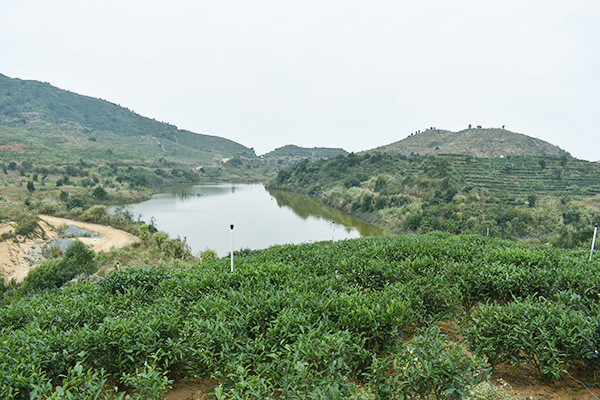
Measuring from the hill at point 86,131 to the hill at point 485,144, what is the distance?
60721 millimetres

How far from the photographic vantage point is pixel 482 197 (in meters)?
27.3

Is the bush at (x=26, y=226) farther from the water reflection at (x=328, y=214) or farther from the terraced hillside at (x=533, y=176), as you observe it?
the terraced hillside at (x=533, y=176)

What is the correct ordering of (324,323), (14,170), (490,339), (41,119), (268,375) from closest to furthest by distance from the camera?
(268,375), (490,339), (324,323), (14,170), (41,119)

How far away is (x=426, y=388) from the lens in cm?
237

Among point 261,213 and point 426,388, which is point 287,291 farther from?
point 261,213

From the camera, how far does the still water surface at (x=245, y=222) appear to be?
20922 millimetres

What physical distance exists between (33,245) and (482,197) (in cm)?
3188

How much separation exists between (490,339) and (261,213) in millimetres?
30390

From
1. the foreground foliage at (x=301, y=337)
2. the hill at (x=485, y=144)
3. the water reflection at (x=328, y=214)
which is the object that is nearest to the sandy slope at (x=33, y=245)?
the foreground foliage at (x=301, y=337)

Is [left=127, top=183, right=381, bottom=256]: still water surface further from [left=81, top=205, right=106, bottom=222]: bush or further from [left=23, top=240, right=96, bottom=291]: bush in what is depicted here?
[left=23, top=240, right=96, bottom=291]: bush

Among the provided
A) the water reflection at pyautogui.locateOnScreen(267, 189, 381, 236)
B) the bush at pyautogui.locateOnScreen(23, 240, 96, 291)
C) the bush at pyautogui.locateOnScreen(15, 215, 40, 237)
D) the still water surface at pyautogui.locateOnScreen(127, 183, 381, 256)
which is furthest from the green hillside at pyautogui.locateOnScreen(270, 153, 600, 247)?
the bush at pyautogui.locateOnScreen(15, 215, 40, 237)

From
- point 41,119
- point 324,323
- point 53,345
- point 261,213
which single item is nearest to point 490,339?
point 324,323

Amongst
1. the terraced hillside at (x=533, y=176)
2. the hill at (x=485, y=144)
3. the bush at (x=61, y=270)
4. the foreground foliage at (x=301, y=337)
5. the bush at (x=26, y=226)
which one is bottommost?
the bush at (x=61, y=270)

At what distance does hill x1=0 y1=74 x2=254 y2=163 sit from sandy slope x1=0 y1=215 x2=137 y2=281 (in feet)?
120
